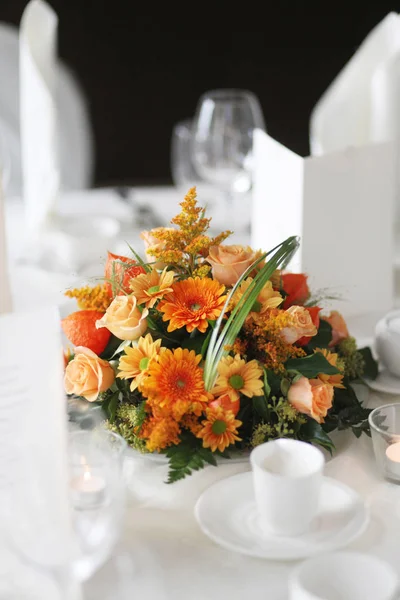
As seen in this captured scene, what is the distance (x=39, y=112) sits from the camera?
1.71 metres

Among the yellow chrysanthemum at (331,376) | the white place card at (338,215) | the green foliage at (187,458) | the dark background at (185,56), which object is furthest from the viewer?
the dark background at (185,56)

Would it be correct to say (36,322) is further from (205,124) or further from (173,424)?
(205,124)

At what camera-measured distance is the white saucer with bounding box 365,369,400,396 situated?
101cm

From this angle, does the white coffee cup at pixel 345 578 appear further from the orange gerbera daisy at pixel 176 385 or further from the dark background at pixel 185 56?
the dark background at pixel 185 56

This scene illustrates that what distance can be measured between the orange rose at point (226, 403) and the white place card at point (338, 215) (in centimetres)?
39

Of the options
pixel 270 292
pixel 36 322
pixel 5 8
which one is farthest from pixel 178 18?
A: pixel 36 322

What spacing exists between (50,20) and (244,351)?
115cm

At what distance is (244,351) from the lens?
855 millimetres

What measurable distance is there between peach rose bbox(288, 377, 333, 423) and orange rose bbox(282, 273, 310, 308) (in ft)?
0.41

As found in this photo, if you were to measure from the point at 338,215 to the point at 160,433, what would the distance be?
57cm

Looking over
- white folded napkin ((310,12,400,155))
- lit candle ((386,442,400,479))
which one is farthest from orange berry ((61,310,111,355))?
white folded napkin ((310,12,400,155))

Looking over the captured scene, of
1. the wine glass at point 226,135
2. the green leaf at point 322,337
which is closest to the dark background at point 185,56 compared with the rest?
the wine glass at point 226,135

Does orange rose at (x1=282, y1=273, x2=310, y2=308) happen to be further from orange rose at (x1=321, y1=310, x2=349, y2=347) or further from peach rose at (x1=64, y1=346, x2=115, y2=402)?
peach rose at (x1=64, y1=346, x2=115, y2=402)

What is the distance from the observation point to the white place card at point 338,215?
1186mm
